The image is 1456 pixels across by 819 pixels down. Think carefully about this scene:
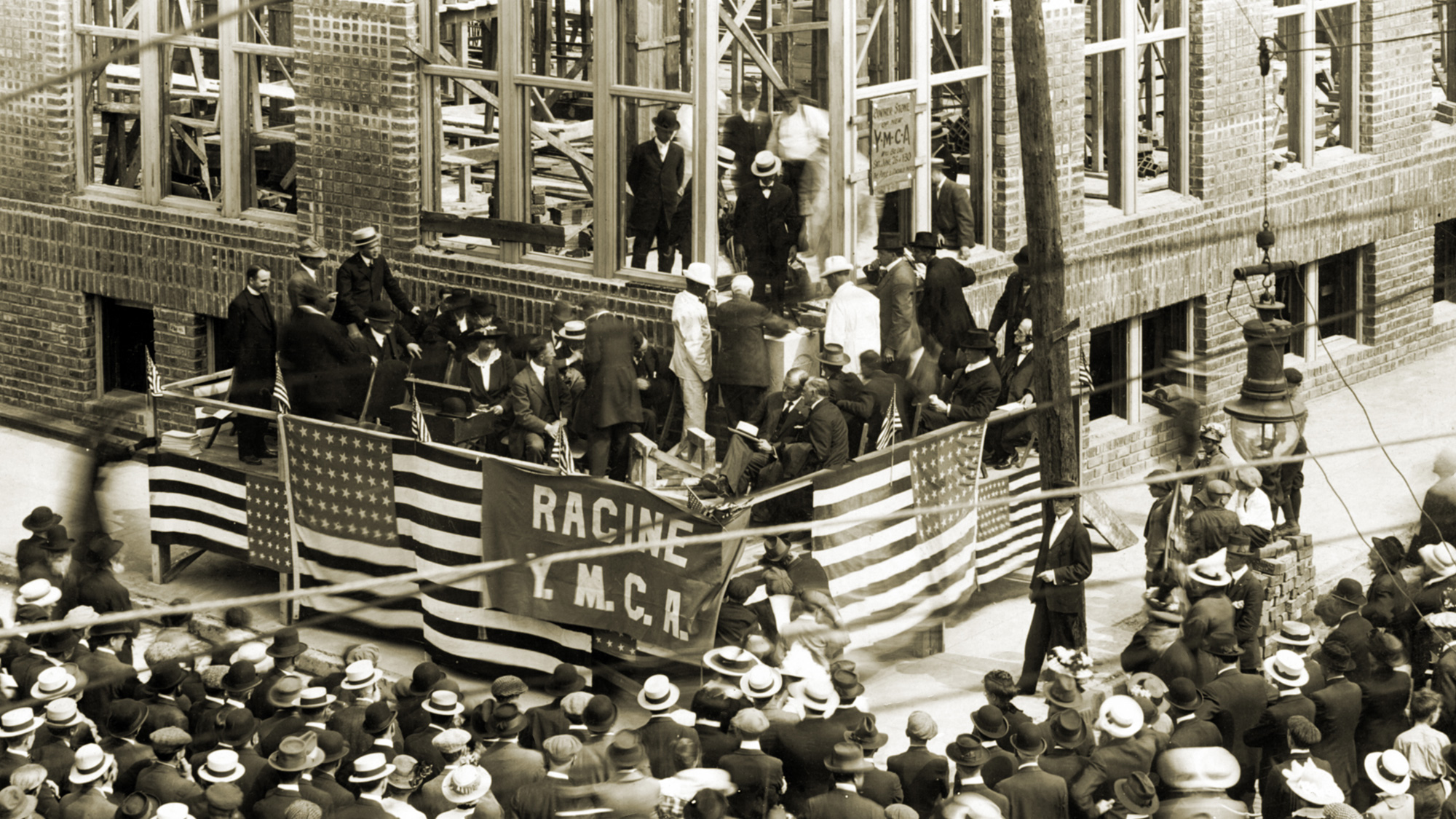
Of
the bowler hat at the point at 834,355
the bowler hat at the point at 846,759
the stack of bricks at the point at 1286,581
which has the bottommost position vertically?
the stack of bricks at the point at 1286,581

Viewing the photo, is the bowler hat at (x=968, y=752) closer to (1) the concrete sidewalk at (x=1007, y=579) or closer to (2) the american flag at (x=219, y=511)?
(1) the concrete sidewalk at (x=1007, y=579)

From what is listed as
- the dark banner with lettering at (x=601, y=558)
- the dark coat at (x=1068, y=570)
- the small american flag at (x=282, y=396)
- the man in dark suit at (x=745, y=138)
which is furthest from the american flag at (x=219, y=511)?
the dark coat at (x=1068, y=570)

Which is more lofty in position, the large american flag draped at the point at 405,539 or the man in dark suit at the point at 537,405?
the man in dark suit at the point at 537,405

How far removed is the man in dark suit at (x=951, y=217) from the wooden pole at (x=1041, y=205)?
13.0 ft

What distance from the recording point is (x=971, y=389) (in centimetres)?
1479

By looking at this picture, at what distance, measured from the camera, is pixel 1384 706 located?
1081cm

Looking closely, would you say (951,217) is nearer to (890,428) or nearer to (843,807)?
(890,428)

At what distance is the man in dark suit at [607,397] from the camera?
14.0 m

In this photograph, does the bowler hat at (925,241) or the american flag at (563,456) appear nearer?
the american flag at (563,456)

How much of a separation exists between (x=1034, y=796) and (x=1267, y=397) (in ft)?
14.6

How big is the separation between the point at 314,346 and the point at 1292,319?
10.5m

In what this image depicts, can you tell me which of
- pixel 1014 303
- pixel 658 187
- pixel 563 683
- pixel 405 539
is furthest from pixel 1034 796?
pixel 658 187

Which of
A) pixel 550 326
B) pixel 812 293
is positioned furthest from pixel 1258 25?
pixel 550 326

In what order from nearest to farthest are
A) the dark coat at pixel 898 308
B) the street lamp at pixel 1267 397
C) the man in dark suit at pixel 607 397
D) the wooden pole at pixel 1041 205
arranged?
the wooden pole at pixel 1041 205
the street lamp at pixel 1267 397
the man in dark suit at pixel 607 397
the dark coat at pixel 898 308
